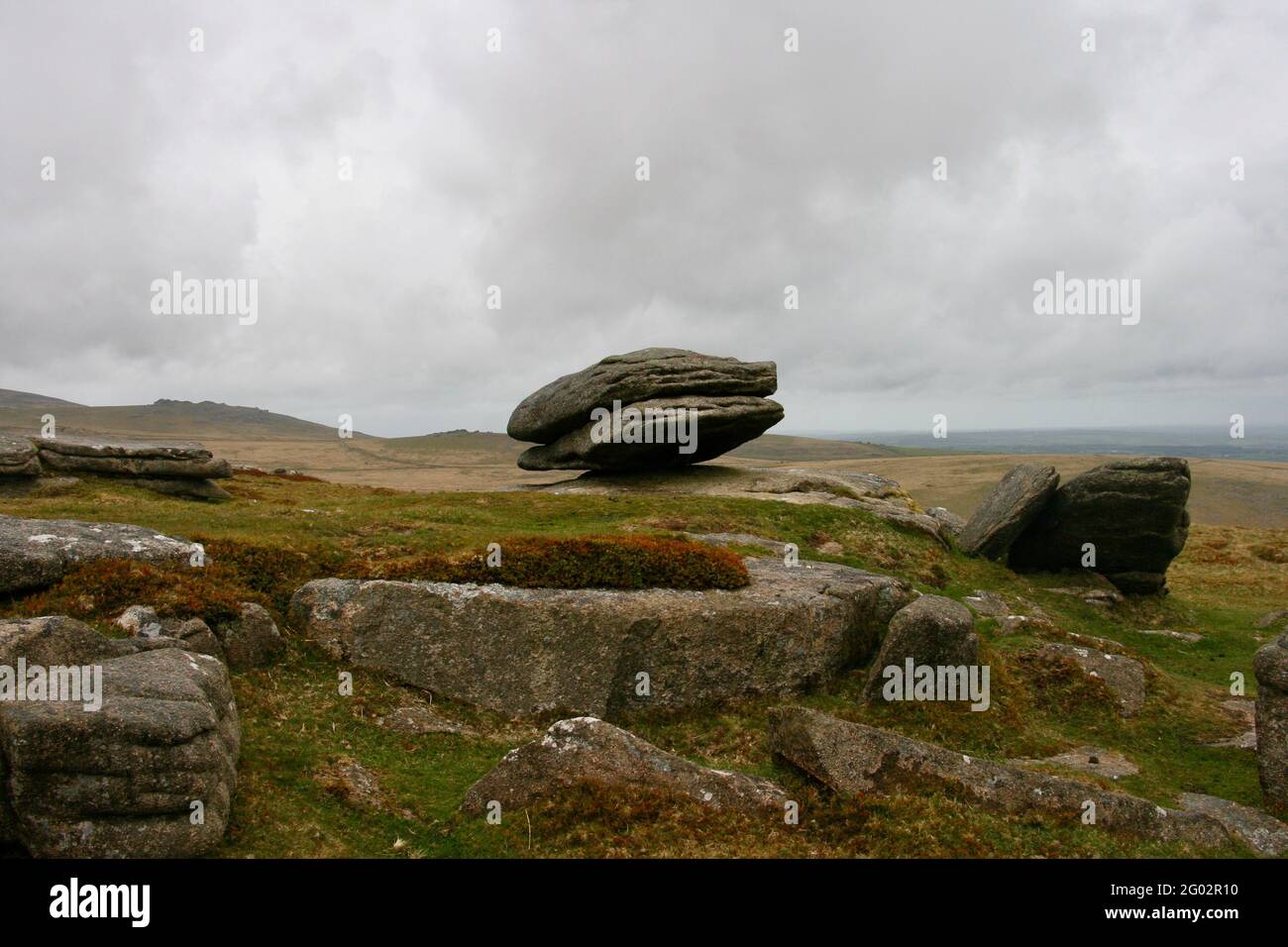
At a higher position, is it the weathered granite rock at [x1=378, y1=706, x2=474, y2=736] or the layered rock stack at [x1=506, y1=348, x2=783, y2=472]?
the layered rock stack at [x1=506, y1=348, x2=783, y2=472]

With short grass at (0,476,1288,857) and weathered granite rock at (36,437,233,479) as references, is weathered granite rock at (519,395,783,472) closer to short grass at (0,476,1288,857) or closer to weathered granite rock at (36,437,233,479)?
short grass at (0,476,1288,857)

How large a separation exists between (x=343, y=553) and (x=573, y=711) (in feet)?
28.0

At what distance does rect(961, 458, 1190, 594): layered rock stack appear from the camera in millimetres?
32156

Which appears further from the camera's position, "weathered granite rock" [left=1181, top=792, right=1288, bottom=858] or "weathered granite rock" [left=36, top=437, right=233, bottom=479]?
"weathered granite rock" [left=36, top=437, right=233, bottom=479]

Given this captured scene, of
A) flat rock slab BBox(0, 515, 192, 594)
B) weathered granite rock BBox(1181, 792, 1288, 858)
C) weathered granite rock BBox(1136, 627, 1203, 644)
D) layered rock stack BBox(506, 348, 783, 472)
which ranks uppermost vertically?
layered rock stack BBox(506, 348, 783, 472)

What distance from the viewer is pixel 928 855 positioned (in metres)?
11.3

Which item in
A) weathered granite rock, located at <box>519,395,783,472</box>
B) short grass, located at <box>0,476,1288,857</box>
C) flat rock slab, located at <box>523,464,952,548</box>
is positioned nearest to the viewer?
short grass, located at <box>0,476,1288,857</box>

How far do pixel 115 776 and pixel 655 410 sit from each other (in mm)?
31347

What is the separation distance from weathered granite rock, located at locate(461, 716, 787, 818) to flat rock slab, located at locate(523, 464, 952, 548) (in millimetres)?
24995

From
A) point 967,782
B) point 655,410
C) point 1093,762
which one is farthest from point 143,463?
point 1093,762

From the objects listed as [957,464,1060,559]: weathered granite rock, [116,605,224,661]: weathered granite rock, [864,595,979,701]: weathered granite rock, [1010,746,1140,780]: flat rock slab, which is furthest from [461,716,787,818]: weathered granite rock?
[957,464,1060,559]: weathered granite rock

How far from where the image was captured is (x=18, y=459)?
3127 cm

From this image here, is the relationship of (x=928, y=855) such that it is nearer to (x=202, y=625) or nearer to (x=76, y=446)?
(x=202, y=625)
